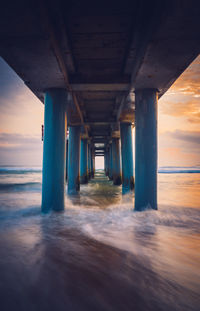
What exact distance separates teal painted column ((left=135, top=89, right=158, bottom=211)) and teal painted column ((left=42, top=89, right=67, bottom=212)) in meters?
2.49

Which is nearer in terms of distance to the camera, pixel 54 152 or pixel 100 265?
pixel 100 265

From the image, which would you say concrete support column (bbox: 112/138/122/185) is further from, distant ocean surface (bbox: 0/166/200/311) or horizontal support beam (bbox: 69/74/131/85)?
distant ocean surface (bbox: 0/166/200/311)

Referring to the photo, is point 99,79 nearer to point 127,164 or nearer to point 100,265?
point 100,265

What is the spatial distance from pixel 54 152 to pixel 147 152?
9.66 ft

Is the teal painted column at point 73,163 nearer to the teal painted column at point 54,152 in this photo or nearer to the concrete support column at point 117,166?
the teal painted column at point 54,152

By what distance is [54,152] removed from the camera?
534 centimetres

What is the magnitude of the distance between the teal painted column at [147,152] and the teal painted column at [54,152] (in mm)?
2489

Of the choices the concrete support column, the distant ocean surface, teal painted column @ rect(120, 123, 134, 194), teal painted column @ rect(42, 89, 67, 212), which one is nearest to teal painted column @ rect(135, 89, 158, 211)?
the distant ocean surface

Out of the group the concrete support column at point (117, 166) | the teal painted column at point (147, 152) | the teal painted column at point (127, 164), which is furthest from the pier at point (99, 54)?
the concrete support column at point (117, 166)

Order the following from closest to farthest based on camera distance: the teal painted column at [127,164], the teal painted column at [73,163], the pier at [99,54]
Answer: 1. the pier at [99,54]
2. the teal painted column at [127,164]
3. the teal painted column at [73,163]

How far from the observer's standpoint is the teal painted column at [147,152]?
526 cm

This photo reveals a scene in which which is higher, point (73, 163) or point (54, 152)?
point (54, 152)

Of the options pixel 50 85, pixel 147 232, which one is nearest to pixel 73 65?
pixel 50 85

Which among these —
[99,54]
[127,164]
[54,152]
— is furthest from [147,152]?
[127,164]
